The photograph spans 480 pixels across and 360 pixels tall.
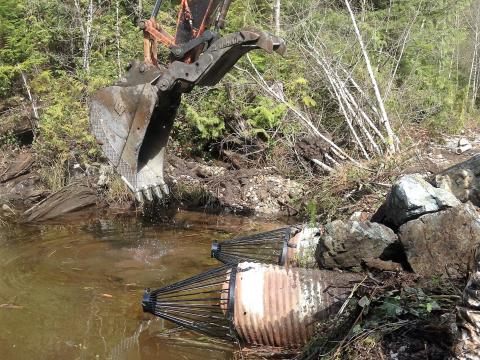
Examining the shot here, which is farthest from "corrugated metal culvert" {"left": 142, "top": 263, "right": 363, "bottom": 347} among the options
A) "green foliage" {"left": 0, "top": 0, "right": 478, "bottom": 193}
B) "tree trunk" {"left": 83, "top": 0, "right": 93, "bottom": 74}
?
"tree trunk" {"left": 83, "top": 0, "right": 93, "bottom": 74}

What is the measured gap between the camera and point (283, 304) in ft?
13.1

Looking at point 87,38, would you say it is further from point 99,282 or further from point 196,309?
point 196,309

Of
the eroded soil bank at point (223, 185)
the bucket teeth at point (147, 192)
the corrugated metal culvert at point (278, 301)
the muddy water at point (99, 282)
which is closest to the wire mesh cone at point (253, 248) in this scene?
the muddy water at point (99, 282)

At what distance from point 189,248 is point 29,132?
6.19m

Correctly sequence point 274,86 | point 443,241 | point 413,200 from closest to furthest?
point 443,241, point 413,200, point 274,86

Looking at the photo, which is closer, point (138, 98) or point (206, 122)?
point (138, 98)

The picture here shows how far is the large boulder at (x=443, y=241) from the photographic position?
143 inches

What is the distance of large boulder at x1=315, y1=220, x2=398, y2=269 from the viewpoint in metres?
4.25

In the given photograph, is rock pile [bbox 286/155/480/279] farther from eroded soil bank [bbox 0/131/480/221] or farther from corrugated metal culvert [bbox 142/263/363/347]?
eroded soil bank [bbox 0/131/480/221]

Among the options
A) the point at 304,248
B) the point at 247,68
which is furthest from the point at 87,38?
the point at 304,248

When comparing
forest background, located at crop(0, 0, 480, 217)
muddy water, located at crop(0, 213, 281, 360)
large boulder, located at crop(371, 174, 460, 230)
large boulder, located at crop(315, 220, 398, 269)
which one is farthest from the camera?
forest background, located at crop(0, 0, 480, 217)

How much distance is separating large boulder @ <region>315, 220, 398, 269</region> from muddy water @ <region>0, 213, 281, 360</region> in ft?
3.73

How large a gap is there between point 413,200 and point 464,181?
112 centimetres

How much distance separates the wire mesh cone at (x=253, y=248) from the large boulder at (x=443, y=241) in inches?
65.2
